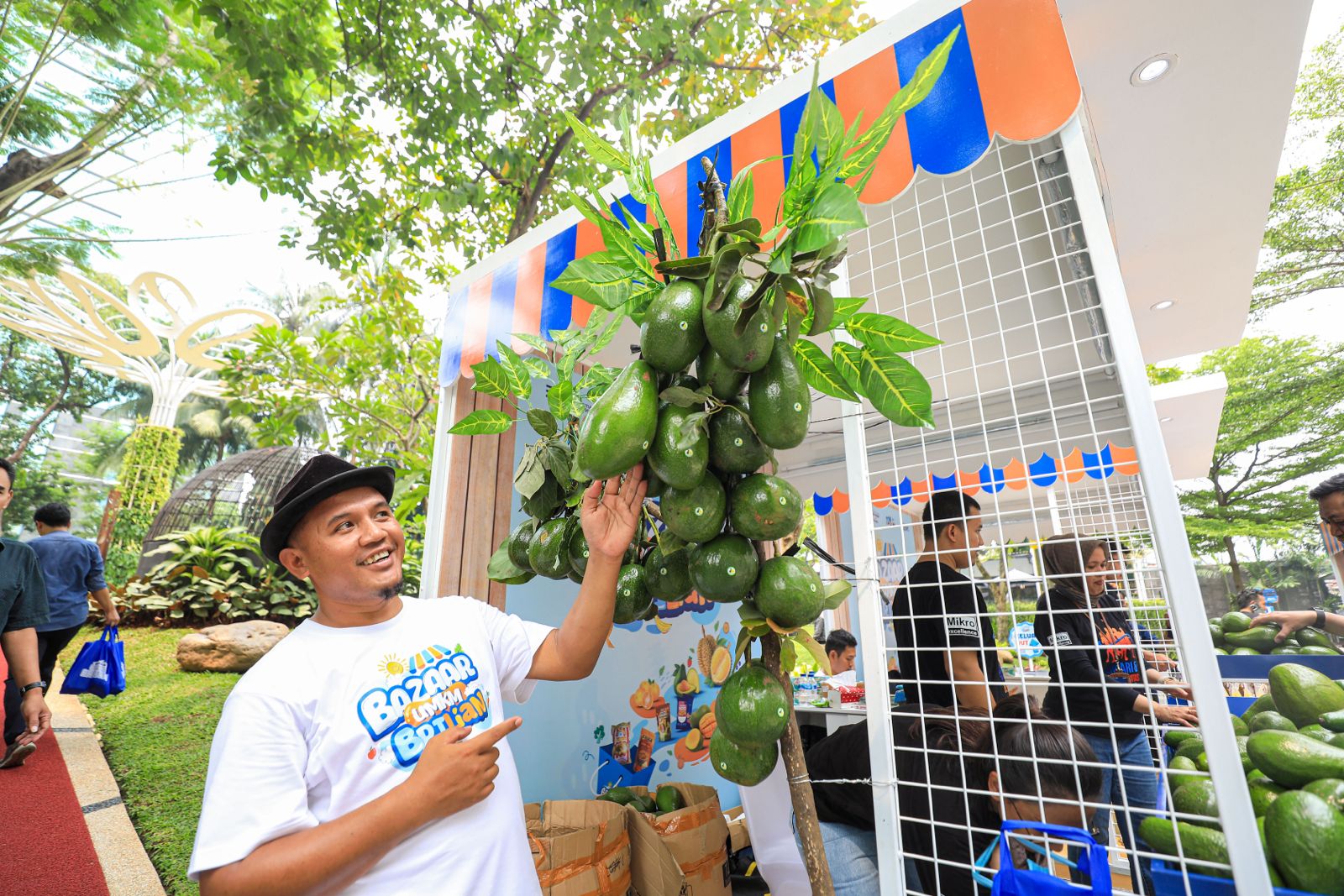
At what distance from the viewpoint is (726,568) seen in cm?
107

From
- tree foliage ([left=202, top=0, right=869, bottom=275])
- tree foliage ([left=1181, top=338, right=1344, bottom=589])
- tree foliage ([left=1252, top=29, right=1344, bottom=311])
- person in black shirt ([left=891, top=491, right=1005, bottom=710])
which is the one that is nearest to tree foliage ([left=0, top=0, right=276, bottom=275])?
tree foliage ([left=202, top=0, right=869, bottom=275])

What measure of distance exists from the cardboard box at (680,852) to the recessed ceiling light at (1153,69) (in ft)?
11.3

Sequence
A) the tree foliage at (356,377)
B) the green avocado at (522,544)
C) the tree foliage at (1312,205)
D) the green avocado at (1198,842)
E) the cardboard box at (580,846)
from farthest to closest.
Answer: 1. the tree foliage at (1312,205)
2. the tree foliage at (356,377)
3. the cardboard box at (580,846)
4. the green avocado at (522,544)
5. the green avocado at (1198,842)

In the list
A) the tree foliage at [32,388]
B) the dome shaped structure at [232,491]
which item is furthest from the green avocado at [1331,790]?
the tree foliage at [32,388]

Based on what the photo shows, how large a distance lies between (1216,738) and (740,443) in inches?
40.2

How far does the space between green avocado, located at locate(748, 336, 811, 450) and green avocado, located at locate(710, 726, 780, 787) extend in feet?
1.85

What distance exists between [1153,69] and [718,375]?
231cm

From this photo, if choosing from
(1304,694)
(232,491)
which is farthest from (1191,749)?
(232,491)

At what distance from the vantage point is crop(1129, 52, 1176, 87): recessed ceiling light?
2143 mm

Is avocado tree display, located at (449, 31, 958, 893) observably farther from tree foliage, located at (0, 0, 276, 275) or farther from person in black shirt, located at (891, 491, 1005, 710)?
tree foliage, located at (0, 0, 276, 275)

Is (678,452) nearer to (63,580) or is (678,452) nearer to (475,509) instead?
(475,509)

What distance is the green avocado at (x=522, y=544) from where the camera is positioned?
4.96 ft

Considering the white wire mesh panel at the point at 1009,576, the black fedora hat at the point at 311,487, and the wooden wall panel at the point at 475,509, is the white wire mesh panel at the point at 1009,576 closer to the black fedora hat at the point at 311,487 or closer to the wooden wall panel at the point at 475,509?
the black fedora hat at the point at 311,487

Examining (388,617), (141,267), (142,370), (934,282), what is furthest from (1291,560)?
(142,370)
